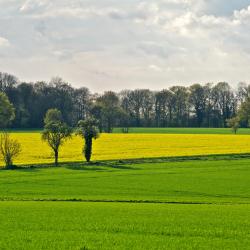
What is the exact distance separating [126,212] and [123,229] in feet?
18.2

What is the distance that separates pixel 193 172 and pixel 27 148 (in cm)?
3641

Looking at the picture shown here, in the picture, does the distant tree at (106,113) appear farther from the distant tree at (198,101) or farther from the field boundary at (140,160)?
the field boundary at (140,160)

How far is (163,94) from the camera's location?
177 metres

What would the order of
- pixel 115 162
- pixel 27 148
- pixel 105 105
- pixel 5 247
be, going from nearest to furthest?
pixel 5 247
pixel 115 162
pixel 27 148
pixel 105 105

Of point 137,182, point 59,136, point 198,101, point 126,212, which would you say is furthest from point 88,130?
point 198,101

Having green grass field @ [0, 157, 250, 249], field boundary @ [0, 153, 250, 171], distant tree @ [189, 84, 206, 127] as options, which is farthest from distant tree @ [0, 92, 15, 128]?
distant tree @ [189, 84, 206, 127]

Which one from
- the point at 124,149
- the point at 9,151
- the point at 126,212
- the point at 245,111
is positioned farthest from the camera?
the point at 245,111

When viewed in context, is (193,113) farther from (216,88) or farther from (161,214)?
(161,214)

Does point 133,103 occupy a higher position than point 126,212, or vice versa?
point 133,103

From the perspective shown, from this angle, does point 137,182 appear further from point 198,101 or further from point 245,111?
point 198,101

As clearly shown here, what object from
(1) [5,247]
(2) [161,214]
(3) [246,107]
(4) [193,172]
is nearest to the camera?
(1) [5,247]

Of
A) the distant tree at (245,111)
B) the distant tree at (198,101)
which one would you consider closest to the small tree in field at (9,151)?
the distant tree at (245,111)

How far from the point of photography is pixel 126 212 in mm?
22766

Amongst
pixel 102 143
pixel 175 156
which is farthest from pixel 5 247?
pixel 102 143
